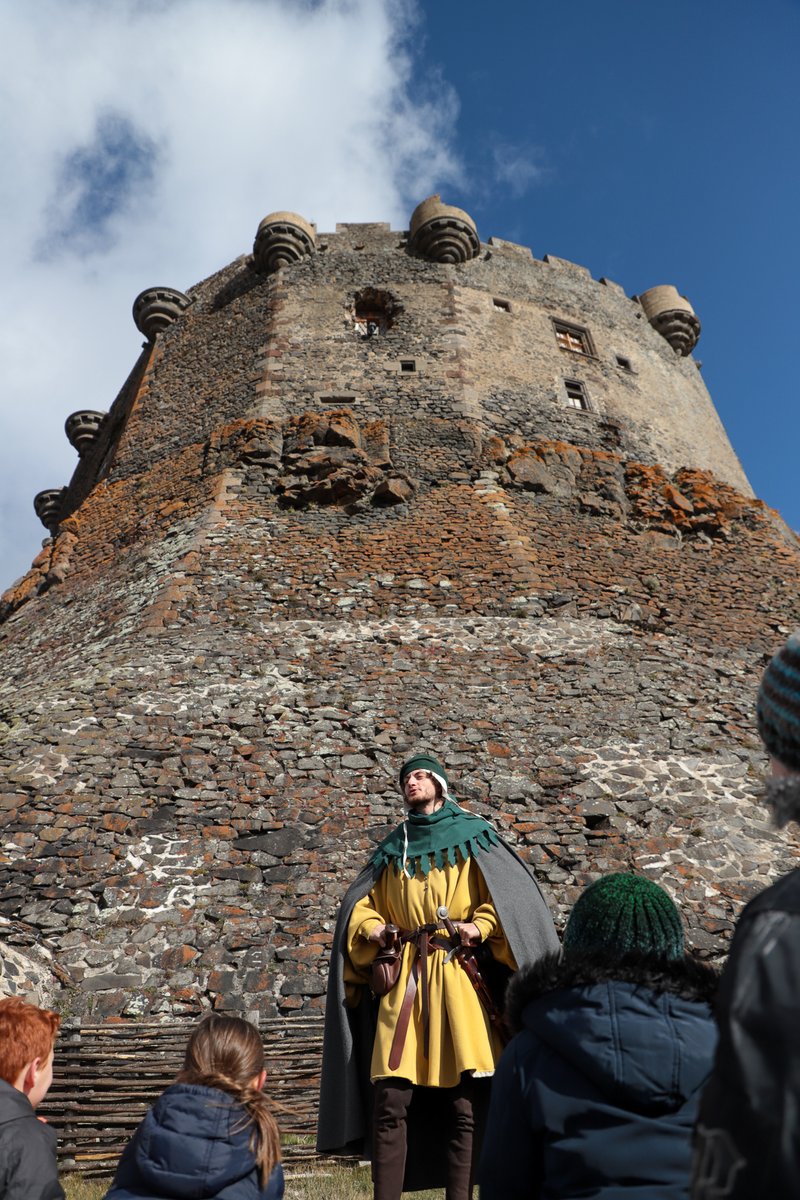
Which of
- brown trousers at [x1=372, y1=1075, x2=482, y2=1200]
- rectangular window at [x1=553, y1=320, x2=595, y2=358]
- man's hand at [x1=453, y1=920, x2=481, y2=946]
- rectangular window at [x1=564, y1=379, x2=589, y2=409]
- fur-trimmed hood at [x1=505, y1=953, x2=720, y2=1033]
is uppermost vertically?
rectangular window at [x1=553, y1=320, x2=595, y2=358]

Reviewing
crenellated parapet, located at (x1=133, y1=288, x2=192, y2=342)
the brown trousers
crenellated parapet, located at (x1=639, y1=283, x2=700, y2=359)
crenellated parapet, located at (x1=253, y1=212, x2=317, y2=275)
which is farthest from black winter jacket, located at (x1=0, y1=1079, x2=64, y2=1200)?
crenellated parapet, located at (x1=639, y1=283, x2=700, y2=359)

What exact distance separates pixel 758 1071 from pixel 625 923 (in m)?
0.97

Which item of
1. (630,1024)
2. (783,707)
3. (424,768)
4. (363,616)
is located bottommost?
(630,1024)

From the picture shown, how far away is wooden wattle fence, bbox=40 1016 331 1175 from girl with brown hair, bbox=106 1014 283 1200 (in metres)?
1.84

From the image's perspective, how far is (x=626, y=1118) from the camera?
1.64m

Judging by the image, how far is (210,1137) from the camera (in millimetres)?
2203

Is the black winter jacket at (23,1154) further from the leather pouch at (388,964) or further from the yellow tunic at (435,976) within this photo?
the leather pouch at (388,964)

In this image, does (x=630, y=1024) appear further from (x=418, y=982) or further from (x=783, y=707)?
(x=418, y=982)

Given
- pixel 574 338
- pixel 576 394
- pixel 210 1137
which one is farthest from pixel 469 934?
pixel 574 338

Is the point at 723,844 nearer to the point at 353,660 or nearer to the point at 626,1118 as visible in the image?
the point at 353,660

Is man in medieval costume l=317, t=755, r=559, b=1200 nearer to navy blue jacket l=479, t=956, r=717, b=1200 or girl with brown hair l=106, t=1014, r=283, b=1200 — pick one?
girl with brown hair l=106, t=1014, r=283, b=1200

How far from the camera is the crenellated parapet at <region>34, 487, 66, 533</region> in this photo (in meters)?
21.4

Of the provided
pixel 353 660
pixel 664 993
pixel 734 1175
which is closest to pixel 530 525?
pixel 353 660

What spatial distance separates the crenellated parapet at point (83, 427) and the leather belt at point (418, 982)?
2026 centimetres
